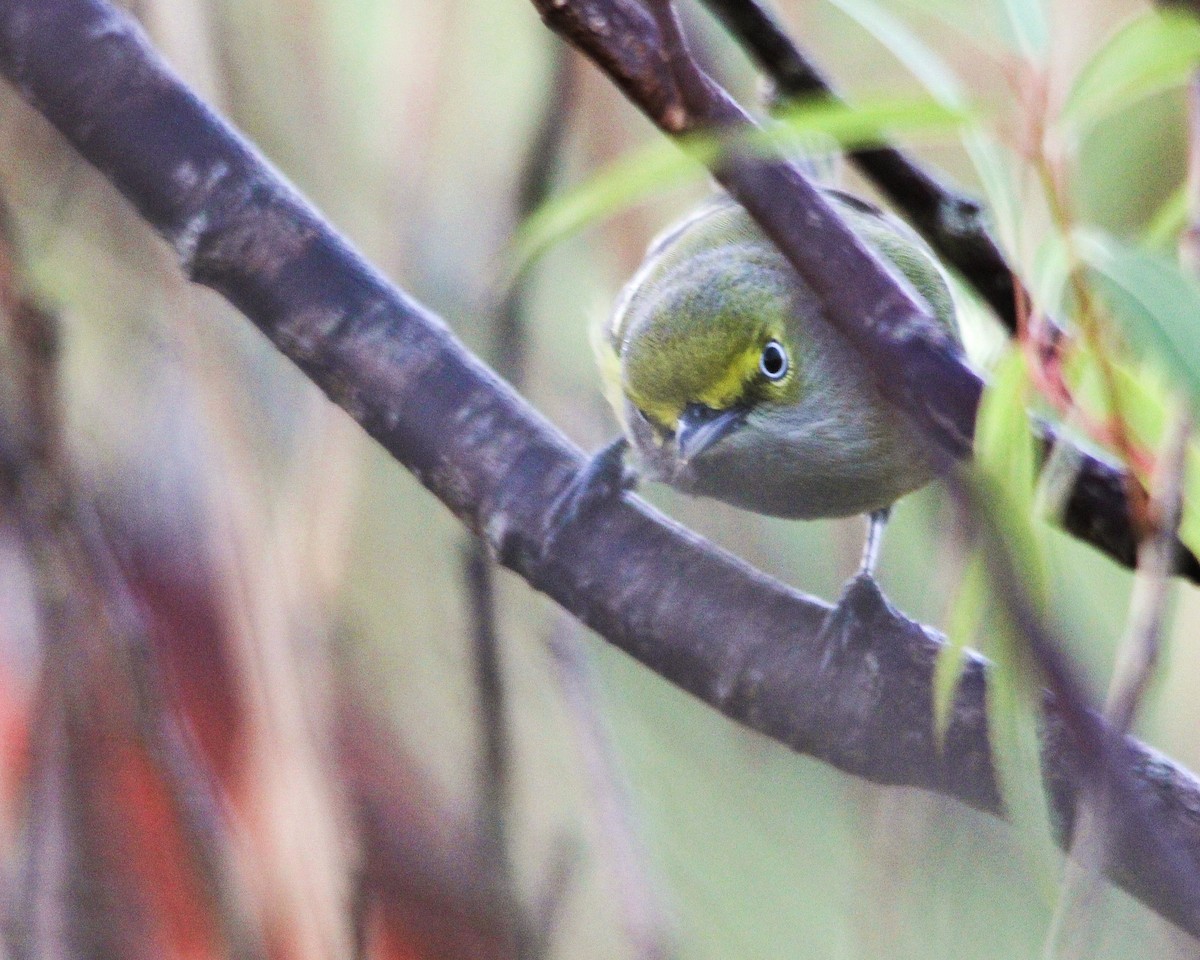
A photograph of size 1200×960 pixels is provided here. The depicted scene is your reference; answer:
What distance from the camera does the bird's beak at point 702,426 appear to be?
2.50 feet

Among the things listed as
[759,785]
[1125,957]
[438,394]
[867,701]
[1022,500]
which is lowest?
[1125,957]

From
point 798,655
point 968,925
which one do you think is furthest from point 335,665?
point 968,925

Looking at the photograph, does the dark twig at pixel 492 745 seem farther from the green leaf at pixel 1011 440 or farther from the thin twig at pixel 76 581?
the green leaf at pixel 1011 440

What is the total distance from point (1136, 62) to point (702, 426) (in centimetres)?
42

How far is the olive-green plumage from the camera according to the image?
0.77 meters

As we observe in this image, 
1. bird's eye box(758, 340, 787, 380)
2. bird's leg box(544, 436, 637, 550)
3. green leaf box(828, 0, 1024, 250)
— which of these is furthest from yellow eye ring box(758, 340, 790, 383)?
green leaf box(828, 0, 1024, 250)

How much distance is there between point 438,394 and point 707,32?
38 centimetres

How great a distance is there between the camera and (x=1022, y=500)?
0.40m

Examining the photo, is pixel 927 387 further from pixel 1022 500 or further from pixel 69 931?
pixel 69 931

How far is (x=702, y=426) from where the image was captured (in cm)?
77

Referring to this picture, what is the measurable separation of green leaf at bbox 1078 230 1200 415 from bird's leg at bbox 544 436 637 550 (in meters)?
0.31

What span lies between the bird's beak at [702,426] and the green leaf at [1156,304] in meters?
0.39

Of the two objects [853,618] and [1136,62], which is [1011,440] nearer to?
[1136,62]

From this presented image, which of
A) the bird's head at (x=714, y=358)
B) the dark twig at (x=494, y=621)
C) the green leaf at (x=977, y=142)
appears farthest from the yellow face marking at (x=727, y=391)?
the green leaf at (x=977, y=142)
